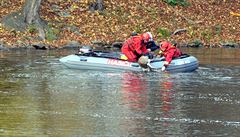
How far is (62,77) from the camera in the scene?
22.0 metres

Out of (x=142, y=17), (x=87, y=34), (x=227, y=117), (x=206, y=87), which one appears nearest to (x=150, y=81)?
(x=206, y=87)

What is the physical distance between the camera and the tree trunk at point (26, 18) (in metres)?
33.1

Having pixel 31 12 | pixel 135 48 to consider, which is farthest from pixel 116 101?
pixel 31 12

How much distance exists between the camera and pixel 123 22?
121 ft

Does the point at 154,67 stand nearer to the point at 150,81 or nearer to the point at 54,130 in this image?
the point at 150,81

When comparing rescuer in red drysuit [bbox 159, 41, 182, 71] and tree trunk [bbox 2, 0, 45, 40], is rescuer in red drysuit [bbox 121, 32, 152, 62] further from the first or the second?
tree trunk [bbox 2, 0, 45, 40]

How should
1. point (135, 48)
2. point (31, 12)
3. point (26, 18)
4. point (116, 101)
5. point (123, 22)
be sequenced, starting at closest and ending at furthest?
1. point (116, 101)
2. point (135, 48)
3. point (31, 12)
4. point (26, 18)
5. point (123, 22)

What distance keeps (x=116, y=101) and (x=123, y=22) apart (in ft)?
66.5

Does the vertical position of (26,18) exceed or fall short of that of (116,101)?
it exceeds it

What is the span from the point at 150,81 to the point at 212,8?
21540mm

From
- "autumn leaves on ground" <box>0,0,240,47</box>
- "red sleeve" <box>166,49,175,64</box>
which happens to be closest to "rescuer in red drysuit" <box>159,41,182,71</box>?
"red sleeve" <box>166,49,175,64</box>

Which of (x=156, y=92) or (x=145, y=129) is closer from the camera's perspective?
(x=145, y=129)

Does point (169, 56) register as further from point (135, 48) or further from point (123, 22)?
point (123, 22)

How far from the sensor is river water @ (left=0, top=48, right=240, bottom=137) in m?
13.2
